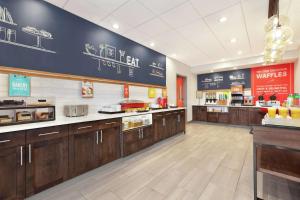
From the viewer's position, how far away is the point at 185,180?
215 centimetres

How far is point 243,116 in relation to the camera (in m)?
6.14

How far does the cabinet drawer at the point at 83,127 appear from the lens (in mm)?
2094

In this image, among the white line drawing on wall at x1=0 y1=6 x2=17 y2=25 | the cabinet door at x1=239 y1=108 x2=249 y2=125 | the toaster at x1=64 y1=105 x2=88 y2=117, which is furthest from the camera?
the cabinet door at x1=239 y1=108 x2=249 y2=125

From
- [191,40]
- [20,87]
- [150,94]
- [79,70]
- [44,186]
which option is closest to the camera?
[44,186]

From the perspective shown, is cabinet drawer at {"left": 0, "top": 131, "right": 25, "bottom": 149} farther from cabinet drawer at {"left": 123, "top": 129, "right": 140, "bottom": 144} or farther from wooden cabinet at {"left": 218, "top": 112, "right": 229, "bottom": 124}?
wooden cabinet at {"left": 218, "top": 112, "right": 229, "bottom": 124}

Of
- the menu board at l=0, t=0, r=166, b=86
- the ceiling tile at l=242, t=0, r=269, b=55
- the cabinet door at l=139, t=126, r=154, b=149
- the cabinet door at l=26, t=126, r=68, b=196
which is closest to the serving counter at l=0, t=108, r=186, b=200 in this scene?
the cabinet door at l=26, t=126, r=68, b=196

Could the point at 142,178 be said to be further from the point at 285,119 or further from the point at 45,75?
the point at 45,75

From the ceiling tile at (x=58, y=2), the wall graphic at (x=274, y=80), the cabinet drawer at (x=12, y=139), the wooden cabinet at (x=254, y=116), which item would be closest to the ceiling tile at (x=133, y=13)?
the ceiling tile at (x=58, y=2)

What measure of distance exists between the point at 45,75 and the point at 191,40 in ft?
12.6

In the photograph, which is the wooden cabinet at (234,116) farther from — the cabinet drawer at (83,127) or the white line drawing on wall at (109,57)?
the cabinet drawer at (83,127)

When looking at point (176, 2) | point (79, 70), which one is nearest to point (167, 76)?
point (176, 2)

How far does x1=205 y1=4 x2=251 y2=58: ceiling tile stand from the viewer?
282 centimetres

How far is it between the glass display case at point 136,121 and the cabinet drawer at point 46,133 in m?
1.16

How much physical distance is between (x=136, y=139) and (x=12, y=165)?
6.69 feet
